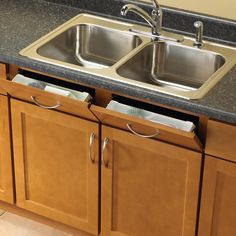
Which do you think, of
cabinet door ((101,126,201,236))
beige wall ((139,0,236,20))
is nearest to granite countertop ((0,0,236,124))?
cabinet door ((101,126,201,236))

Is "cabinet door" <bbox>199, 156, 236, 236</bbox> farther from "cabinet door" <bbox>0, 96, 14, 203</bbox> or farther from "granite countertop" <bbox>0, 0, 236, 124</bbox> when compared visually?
"cabinet door" <bbox>0, 96, 14, 203</bbox>

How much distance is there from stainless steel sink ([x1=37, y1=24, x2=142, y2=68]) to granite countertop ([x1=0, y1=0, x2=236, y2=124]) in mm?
84

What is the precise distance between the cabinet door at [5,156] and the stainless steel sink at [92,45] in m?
0.30

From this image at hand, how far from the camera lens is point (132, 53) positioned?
2.68 metres

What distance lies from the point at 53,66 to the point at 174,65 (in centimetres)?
55

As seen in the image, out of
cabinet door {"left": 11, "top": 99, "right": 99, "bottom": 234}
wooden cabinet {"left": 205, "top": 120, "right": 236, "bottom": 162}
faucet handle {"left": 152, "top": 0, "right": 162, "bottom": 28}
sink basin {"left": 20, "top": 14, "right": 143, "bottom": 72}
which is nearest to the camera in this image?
wooden cabinet {"left": 205, "top": 120, "right": 236, "bottom": 162}

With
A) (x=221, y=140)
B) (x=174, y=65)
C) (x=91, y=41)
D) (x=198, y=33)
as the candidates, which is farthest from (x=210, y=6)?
(x=221, y=140)

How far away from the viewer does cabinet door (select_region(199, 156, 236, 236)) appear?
238 cm

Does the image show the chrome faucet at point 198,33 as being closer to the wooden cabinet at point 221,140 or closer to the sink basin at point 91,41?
the sink basin at point 91,41

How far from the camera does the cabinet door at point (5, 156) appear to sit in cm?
275

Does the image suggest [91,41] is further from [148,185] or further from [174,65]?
[148,185]

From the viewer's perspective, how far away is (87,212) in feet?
9.15

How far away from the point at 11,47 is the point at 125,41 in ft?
1.64

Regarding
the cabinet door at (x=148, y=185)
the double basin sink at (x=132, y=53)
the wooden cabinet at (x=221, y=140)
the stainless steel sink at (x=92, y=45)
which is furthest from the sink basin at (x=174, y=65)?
the wooden cabinet at (x=221, y=140)
